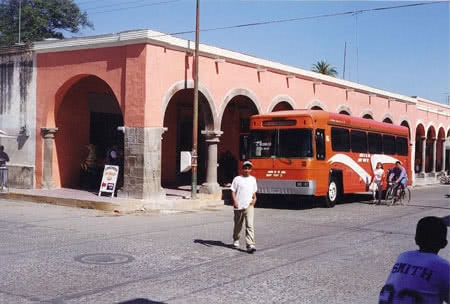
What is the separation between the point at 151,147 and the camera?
18422 millimetres

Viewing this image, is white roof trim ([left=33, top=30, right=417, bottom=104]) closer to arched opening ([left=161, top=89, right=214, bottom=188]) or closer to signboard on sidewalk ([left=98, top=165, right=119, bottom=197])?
arched opening ([left=161, top=89, right=214, bottom=188])

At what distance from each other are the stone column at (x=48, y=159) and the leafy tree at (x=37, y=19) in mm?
36049

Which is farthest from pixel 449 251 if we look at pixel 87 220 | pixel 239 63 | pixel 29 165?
pixel 29 165

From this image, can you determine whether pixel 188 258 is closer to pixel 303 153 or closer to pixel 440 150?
pixel 303 153

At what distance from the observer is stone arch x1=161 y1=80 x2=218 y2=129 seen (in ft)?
62.8

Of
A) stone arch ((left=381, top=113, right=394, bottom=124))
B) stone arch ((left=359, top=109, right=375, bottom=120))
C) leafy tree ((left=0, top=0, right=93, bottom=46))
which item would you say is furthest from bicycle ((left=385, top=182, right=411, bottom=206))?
leafy tree ((left=0, top=0, right=93, bottom=46))

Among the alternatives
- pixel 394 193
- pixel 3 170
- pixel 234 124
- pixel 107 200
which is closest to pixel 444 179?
pixel 234 124

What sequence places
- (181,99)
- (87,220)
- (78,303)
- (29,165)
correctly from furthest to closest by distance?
(181,99)
(29,165)
(87,220)
(78,303)

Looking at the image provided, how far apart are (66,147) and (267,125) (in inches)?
312

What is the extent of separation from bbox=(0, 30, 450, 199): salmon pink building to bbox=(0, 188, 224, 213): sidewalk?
70 centimetres

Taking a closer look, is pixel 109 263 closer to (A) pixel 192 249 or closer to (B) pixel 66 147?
(A) pixel 192 249

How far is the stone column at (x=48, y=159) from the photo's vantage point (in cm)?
2100

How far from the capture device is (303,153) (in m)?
18.6

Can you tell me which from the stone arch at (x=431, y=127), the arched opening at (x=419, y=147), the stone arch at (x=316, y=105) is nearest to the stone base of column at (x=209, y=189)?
the stone arch at (x=316, y=105)
